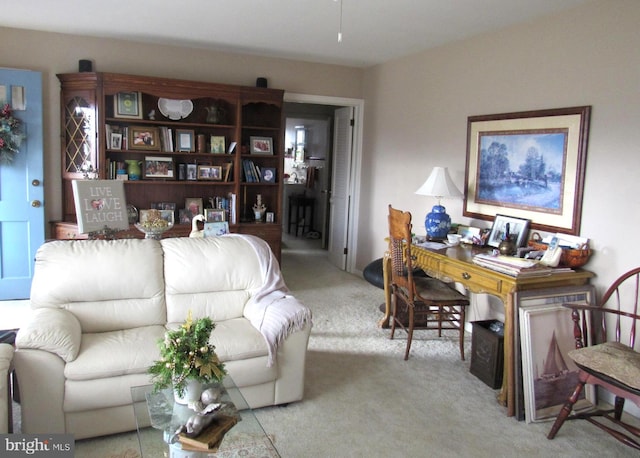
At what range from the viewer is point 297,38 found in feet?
15.0

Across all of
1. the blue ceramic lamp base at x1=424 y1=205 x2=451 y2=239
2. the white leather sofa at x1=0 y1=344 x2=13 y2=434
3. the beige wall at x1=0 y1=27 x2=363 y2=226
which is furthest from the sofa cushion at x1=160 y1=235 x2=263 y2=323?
the beige wall at x1=0 y1=27 x2=363 y2=226

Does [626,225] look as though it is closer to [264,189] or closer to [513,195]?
[513,195]

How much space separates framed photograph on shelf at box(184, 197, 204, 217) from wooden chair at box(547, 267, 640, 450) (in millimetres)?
3829

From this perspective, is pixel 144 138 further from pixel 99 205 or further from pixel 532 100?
pixel 532 100

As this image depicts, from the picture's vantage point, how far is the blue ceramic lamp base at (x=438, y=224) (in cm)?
399

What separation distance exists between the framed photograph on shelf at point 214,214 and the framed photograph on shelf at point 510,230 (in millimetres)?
2835

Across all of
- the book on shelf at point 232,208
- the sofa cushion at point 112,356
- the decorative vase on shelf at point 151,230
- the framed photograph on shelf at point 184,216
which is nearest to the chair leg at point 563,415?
the sofa cushion at point 112,356

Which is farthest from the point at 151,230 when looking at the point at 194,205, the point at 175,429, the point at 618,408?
the point at 618,408

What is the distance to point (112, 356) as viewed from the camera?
2367 mm

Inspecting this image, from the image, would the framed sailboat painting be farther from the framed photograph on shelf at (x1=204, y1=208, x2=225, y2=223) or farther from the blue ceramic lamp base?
the framed photograph on shelf at (x1=204, y1=208, x2=225, y2=223)

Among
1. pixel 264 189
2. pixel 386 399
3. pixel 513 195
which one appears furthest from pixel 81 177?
pixel 513 195

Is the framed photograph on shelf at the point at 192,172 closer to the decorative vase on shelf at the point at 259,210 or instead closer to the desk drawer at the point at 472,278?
the decorative vase on shelf at the point at 259,210

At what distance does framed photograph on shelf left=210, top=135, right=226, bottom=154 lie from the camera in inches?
207

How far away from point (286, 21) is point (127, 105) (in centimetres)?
195
